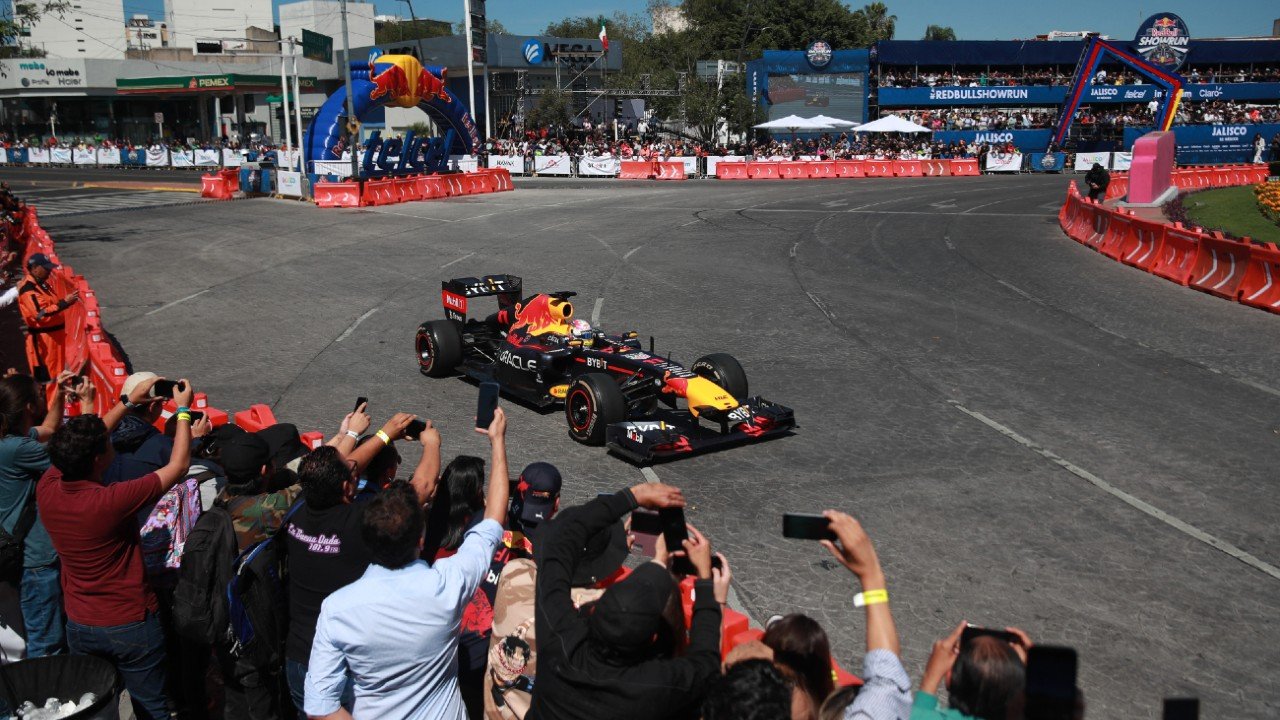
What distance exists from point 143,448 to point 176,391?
24.3 inches

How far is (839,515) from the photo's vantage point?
305 centimetres

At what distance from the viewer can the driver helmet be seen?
10.1 m

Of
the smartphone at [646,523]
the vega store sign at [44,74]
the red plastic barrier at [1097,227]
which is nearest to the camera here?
the smartphone at [646,523]

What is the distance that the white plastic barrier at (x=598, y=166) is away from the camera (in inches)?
1698

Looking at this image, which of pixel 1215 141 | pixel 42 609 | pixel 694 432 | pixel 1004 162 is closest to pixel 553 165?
pixel 1004 162

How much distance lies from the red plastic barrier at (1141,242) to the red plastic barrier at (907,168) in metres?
24.3

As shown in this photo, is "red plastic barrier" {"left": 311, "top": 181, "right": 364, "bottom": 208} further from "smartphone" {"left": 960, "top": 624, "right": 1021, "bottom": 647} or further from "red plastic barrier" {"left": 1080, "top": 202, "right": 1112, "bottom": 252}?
"smartphone" {"left": 960, "top": 624, "right": 1021, "bottom": 647}

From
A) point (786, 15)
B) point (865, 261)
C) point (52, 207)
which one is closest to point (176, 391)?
point (865, 261)

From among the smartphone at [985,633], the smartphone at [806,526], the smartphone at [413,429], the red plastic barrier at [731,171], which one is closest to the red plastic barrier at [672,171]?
the red plastic barrier at [731,171]

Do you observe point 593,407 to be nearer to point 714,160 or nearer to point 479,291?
point 479,291

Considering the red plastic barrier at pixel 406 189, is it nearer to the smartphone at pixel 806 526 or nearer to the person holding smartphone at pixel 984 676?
the smartphone at pixel 806 526

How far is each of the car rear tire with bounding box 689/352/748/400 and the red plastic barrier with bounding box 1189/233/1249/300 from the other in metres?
10.7

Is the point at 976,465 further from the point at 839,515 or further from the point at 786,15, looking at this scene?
the point at 786,15

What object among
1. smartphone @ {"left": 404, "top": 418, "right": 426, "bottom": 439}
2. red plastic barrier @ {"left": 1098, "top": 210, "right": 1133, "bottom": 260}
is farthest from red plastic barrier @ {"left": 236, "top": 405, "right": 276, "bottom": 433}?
red plastic barrier @ {"left": 1098, "top": 210, "right": 1133, "bottom": 260}
